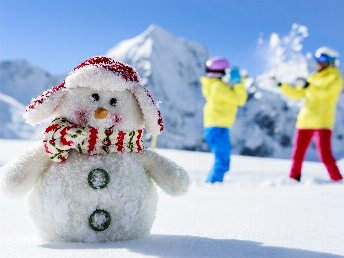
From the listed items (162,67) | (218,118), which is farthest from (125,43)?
(218,118)

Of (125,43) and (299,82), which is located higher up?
(125,43)

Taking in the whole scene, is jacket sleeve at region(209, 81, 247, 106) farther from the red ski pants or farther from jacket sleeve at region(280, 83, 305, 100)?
the red ski pants

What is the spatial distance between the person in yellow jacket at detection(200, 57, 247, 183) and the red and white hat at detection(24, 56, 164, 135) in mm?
3608

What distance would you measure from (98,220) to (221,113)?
155 inches

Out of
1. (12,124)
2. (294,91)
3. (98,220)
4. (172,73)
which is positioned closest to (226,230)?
(98,220)

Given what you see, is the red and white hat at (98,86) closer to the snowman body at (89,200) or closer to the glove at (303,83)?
the snowman body at (89,200)

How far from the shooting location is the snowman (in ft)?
6.16

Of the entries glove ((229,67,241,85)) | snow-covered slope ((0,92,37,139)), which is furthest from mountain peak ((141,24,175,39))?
glove ((229,67,241,85))

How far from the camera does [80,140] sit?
191cm

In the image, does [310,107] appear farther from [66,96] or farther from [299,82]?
[66,96]

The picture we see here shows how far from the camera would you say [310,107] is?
556 cm

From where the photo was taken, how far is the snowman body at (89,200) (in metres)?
1.87

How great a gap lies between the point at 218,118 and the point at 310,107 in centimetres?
Answer: 101

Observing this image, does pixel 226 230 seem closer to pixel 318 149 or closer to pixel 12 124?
pixel 318 149
